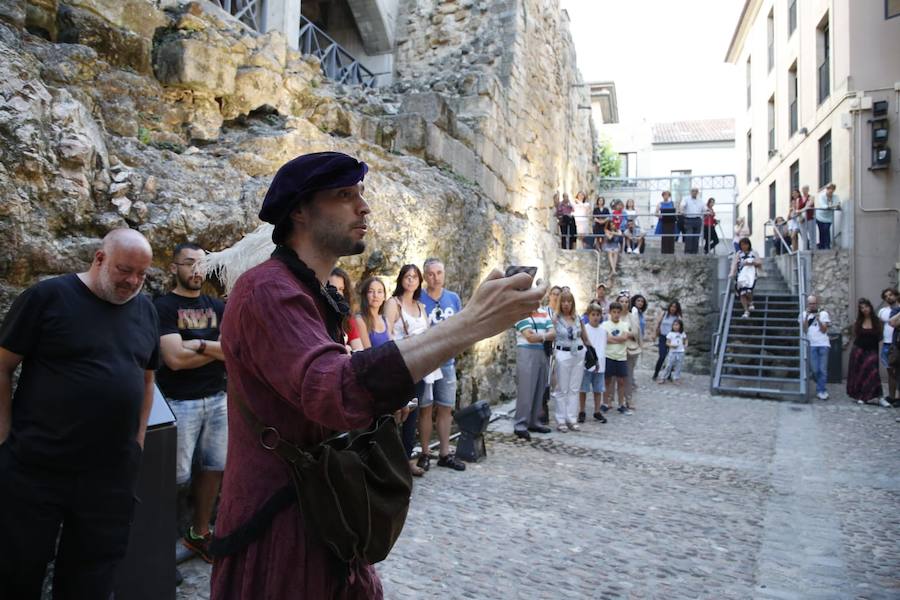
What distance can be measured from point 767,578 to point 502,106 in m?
8.49

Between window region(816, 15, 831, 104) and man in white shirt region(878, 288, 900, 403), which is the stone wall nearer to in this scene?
man in white shirt region(878, 288, 900, 403)

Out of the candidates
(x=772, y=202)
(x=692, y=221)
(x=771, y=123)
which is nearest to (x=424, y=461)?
(x=692, y=221)

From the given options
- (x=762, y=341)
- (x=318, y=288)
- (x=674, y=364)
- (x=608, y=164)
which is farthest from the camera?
(x=608, y=164)

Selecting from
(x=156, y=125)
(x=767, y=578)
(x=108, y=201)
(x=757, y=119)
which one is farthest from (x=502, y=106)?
(x=757, y=119)

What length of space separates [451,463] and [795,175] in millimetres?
17939

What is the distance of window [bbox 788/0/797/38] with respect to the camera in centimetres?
1919

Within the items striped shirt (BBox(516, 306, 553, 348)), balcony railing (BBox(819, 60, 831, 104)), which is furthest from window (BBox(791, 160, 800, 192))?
striped shirt (BBox(516, 306, 553, 348))

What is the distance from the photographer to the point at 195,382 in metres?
3.44

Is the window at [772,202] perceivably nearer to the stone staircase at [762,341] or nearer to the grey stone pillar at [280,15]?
the stone staircase at [762,341]

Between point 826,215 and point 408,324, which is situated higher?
point 826,215

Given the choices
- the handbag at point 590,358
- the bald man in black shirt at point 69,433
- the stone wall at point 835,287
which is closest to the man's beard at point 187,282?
the bald man in black shirt at point 69,433

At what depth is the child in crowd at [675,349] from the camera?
12.7m

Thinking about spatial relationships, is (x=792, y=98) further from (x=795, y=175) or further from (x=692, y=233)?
(x=692, y=233)

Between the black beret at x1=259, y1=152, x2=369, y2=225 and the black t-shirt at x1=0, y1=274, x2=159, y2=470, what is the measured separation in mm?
1294
